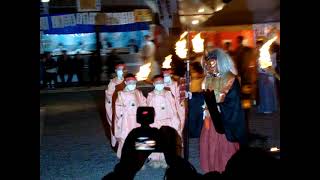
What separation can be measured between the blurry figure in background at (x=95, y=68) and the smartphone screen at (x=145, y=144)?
1495 cm

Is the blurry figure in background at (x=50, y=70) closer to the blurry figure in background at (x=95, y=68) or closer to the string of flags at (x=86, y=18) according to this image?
the blurry figure in background at (x=95, y=68)

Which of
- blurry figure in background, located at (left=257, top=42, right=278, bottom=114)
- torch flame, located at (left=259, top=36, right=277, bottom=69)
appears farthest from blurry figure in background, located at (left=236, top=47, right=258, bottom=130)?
torch flame, located at (left=259, top=36, right=277, bottom=69)

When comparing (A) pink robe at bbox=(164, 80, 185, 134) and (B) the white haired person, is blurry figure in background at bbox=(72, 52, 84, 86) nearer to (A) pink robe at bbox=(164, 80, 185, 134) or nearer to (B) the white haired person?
(A) pink robe at bbox=(164, 80, 185, 134)

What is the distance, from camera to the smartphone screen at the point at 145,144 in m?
6.76

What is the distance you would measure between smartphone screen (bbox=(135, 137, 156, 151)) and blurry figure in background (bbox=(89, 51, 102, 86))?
15.0 meters

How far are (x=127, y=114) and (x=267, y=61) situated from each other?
194 inches

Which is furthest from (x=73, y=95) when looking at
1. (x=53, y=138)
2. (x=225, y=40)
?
(x=53, y=138)

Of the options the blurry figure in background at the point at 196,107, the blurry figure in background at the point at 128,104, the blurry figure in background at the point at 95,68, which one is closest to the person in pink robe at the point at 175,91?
the blurry figure in background at the point at 128,104

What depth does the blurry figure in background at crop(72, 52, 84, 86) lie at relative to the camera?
851 inches

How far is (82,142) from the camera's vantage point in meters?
10.6

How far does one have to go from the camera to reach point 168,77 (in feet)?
27.1

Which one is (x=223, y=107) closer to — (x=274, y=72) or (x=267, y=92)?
(x=274, y=72)

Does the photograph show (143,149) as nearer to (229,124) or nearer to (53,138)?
(229,124)
